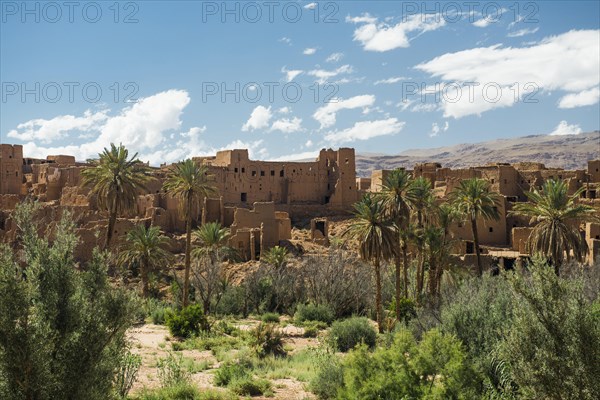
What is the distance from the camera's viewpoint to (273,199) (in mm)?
52344

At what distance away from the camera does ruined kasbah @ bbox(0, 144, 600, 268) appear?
36938mm

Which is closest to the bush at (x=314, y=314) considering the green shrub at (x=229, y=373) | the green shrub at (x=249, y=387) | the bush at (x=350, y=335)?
the bush at (x=350, y=335)

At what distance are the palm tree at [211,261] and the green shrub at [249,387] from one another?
45.0ft

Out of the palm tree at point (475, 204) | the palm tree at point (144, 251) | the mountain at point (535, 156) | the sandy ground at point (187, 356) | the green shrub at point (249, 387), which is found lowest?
the sandy ground at point (187, 356)

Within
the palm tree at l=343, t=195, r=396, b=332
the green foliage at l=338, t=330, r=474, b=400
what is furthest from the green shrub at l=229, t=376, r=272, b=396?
the palm tree at l=343, t=195, r=396, b=332

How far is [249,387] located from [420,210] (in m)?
15.1

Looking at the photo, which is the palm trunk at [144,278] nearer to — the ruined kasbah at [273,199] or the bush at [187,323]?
the ruined kasbah at [273,199]

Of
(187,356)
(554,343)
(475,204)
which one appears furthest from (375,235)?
(554,343)

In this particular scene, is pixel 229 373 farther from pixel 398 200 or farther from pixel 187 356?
pixel 398 200

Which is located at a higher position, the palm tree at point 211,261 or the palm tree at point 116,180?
the palm tree at point 116,180

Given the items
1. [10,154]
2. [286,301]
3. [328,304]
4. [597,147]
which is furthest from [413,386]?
[597,147]

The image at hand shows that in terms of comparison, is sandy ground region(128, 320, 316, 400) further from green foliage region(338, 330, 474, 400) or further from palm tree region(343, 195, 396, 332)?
palm tree region(343, 195, 396, 332)

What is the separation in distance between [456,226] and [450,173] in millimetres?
A: 12572

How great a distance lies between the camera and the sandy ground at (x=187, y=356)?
14.9 m
